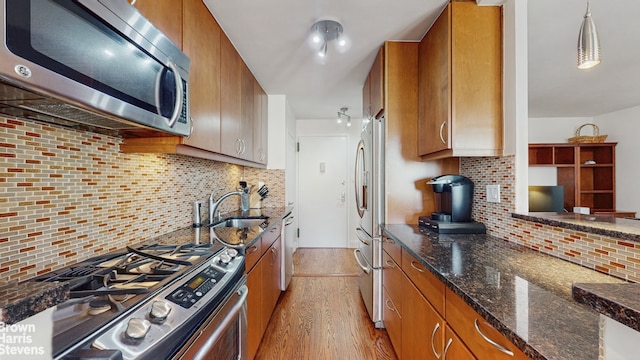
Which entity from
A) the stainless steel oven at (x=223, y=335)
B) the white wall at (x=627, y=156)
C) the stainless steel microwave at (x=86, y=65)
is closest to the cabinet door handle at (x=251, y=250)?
the stainless steel oven at (x=223, y=335)

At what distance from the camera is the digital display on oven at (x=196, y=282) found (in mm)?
→ 903

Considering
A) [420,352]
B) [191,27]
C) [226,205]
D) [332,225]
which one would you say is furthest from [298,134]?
[420,352]

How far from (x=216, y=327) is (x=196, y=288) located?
0.62 feet

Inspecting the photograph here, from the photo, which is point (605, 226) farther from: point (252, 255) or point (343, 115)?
point (343, 115)

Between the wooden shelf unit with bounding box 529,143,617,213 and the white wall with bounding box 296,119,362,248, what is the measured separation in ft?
9.29

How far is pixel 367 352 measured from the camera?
184cm

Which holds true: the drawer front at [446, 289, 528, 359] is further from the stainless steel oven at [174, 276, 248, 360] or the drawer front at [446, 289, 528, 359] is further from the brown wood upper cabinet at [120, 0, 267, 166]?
Answer: the brown wood upper cabinet at [120, 0, 267, 166]

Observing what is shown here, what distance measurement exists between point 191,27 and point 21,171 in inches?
39.4

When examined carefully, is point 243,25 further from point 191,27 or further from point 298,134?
point 298,134

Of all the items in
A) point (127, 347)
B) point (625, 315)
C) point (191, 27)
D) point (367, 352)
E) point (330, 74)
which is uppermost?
point (330, 74)

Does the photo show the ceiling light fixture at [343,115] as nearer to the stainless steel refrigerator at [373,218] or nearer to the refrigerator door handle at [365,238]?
the stainless steel refrigerator at [373,218]

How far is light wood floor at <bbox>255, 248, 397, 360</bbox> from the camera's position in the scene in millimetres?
1853

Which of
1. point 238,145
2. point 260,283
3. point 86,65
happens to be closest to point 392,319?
point 260,283

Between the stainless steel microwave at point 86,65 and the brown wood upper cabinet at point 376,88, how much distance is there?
149 centimetres
